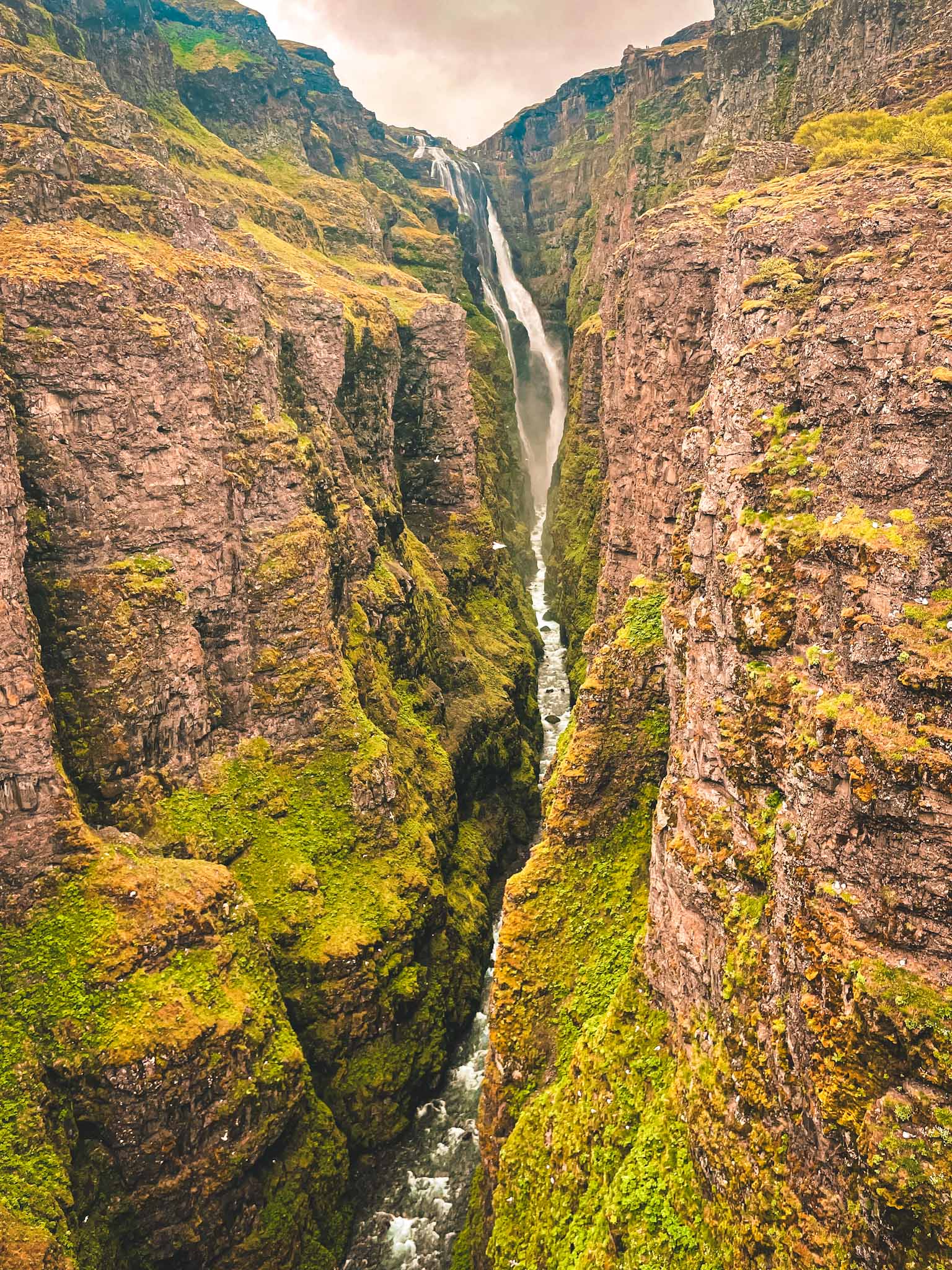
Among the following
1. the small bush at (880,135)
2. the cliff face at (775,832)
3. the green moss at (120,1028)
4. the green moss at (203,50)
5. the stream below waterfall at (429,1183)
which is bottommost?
the stream below waterfall at (429,1183)

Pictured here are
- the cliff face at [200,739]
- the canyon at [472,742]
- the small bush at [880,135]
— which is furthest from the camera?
the small bush at [880,135]

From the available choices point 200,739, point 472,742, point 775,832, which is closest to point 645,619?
point 775,832

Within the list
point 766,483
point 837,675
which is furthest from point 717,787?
point 766,483

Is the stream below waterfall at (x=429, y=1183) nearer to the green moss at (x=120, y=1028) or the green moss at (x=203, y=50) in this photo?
the green moss at (x=120, y=1028)

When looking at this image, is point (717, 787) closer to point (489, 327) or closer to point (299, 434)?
point (299, 434)

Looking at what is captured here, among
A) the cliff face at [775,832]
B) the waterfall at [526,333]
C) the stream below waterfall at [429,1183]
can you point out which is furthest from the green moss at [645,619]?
the waterfall at [526,333]

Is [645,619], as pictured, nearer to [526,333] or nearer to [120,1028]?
[120,1028]
